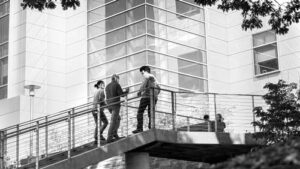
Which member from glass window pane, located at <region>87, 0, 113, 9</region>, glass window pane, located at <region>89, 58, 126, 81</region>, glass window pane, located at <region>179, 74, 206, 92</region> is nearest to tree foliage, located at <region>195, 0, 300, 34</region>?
glass window pane, located at <region>179, 74, 206, 92</region>

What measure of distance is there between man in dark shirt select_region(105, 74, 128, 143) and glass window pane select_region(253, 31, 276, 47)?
537 inches

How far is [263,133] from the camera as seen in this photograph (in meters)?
15.7

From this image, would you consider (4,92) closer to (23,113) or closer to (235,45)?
(23,113)

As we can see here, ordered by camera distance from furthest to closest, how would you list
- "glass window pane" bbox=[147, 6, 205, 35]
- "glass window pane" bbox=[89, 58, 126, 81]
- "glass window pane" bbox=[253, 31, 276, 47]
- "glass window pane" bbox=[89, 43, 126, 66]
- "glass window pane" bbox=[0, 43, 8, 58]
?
"glass window pane" bbox=[0, 43, 8, 58] < "glass window pane" bbox=[253, 31, 276, 47] < "glass window pane" bbox=[89, 43, 126, 66] < "glass window pane" bbox=[89, 58, 126, 81] < "glass window pane" bbox=[147, 6, 205, 35]

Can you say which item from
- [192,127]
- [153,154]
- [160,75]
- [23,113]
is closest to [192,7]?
[160,75]

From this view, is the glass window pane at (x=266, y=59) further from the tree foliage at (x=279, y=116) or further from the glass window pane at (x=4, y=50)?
the tree foliage at (x=279, y=116)

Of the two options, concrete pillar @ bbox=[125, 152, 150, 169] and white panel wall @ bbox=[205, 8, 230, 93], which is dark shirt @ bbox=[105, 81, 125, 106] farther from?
white panel wall @ bbox=[205, 8, 230, 93]

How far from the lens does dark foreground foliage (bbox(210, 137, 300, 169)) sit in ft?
20.3

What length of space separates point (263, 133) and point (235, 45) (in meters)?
14.4

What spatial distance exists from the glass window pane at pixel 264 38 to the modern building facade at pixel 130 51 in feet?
0.14

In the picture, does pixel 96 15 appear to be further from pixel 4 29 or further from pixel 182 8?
pixel 4 29

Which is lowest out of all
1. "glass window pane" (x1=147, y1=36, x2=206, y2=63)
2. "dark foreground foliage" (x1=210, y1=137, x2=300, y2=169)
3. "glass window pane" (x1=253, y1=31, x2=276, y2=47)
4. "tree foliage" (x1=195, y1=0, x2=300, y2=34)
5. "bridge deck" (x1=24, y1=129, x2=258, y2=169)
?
"dark foreground foliage" (x1=210, y1=137, x2=300, y2=169)

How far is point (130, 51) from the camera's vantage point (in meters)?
27.8

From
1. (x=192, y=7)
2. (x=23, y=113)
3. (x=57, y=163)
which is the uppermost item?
(x=192, y=7)
